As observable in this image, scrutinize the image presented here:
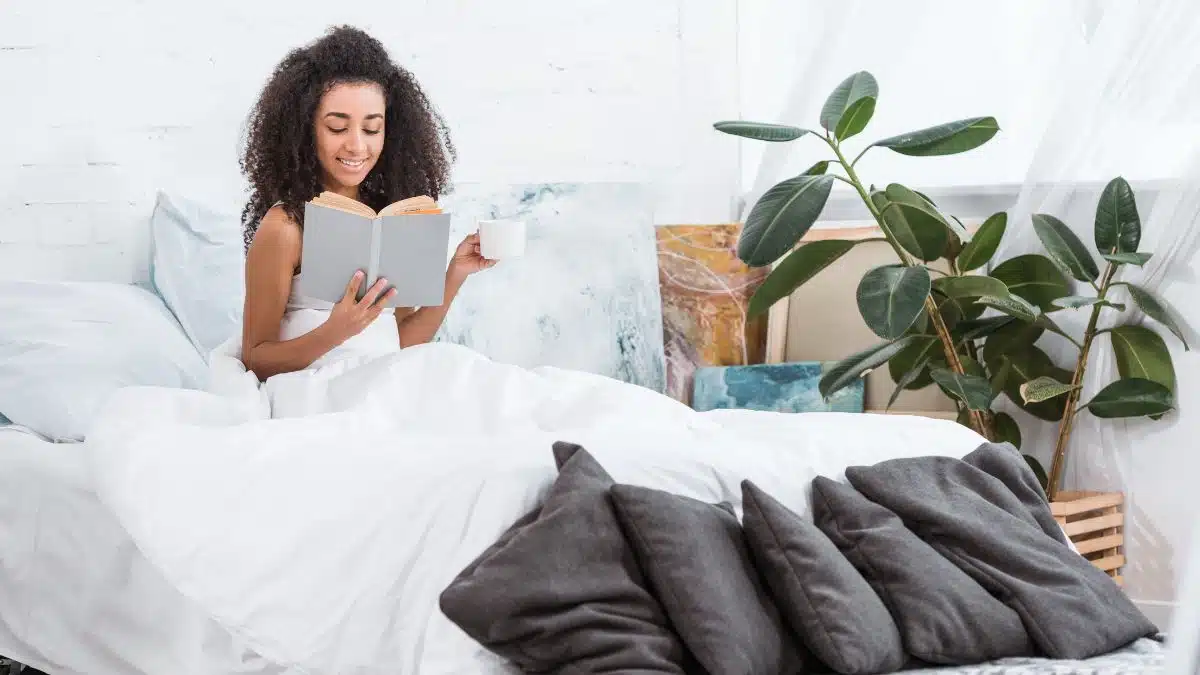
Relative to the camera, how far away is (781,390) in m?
3.48

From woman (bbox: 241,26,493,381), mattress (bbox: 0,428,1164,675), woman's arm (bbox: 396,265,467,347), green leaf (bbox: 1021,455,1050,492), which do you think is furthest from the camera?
green leaf (bbox: 1021,455,1050,492)

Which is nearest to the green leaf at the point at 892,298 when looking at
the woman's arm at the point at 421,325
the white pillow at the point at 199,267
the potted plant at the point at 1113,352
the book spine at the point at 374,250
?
the potted plant at the point at 1113,352

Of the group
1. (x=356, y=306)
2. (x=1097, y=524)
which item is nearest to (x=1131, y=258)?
(x=1097, y=524)

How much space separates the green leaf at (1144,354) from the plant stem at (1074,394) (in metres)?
0.05

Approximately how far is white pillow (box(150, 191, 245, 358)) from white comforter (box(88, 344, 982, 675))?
2.15 feet

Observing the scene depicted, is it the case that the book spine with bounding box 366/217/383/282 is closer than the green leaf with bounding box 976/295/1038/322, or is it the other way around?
the book spine with bounding box 366/217/383/282

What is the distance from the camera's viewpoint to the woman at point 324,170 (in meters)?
2.62

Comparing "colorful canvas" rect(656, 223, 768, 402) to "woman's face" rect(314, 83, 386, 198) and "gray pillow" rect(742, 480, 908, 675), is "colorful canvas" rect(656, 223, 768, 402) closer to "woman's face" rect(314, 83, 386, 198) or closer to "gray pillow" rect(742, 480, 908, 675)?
A: "woman's face" rect(314, 83, 386, 198)

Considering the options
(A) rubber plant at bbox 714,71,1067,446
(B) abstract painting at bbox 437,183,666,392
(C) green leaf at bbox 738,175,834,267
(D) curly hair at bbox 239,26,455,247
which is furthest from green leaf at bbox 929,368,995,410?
(D) curly hair at bbox 239,26,455,247

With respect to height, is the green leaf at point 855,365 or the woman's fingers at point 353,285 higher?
the woman's fingers at point 353,285

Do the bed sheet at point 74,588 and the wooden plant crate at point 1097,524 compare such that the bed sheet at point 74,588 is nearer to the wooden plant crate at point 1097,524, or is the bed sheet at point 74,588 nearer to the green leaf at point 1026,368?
the wooden plant crate at point 1097,524

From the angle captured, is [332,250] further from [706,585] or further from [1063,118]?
[1063,118]

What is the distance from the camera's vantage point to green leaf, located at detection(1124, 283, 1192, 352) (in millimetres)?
2906

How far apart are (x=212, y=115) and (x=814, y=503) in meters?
2.04
